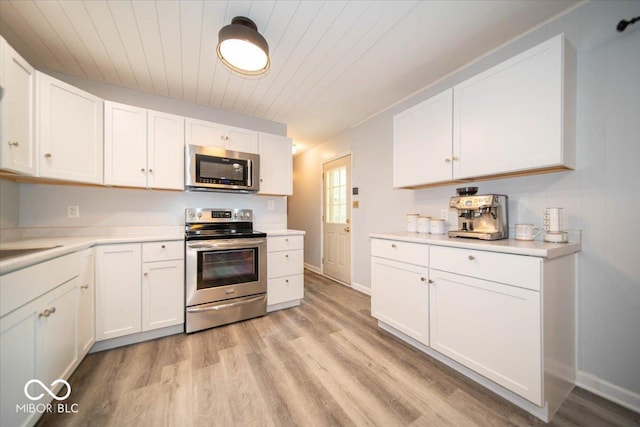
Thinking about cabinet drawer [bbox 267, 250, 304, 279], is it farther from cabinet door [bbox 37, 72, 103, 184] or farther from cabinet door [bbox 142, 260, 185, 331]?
cabinet door [bbox 37, 72, 103, 184]

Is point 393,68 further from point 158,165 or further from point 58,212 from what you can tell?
point 58,212

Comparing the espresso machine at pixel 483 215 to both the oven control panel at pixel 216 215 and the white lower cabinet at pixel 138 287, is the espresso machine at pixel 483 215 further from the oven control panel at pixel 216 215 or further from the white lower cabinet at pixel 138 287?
the white lower cabinet at pixel 138 287

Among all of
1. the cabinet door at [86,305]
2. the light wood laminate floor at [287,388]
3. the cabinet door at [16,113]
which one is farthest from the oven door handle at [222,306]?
the cabinet door at [16,113]

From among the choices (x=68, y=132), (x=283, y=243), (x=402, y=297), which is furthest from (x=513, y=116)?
(x=68, y=132)

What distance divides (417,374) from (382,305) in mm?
638

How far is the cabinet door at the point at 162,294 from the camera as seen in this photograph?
6.67ft

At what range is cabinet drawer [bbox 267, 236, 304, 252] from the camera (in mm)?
2701

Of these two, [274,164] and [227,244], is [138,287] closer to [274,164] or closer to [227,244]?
[227,244]

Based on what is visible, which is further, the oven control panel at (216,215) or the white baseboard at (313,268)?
the white baseboard at (313,268)

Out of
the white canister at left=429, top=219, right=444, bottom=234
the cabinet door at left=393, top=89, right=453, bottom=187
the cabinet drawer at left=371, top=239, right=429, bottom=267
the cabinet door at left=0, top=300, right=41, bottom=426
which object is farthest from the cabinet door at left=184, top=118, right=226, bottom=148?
the white canister at left=429, top=219, right=444, bottom=234

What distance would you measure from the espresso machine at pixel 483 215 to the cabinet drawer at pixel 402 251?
1.10 ft

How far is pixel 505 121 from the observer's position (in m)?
1.60

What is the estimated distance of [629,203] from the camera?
137 centimetres

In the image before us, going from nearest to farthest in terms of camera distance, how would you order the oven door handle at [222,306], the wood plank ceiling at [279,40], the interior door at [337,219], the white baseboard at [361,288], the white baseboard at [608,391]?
the white baseboard at [608,391] → the wood plank ceiling at [279,40] → the oven door handle at [222,306] → the white baseboard at [361,288] → the interior door at [337,219]
